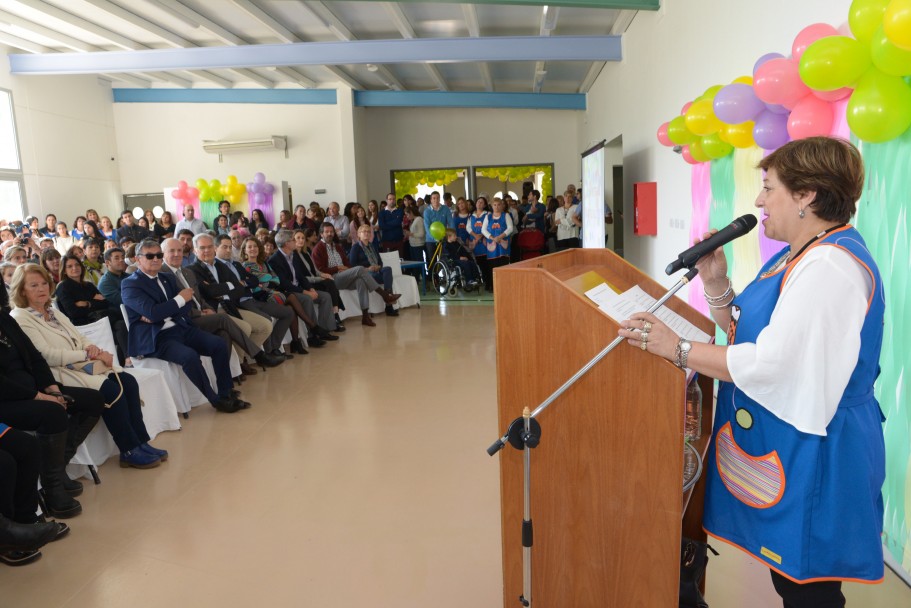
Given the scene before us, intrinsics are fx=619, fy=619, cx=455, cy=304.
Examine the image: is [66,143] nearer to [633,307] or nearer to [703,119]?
[703,119]

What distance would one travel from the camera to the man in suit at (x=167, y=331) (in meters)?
3.84

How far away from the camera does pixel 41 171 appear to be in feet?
33.1

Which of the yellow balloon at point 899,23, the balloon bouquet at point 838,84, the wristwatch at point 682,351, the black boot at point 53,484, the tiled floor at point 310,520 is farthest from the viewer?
the black boot at point 53,484

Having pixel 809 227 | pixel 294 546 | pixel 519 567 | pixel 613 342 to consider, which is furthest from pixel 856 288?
pixel 294 546

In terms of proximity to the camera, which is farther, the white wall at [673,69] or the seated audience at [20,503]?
the white wall at [673,69]

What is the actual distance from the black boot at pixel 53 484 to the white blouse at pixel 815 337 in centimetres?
286

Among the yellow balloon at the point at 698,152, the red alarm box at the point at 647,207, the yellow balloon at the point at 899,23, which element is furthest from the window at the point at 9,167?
the yellow balloon at the point at 899,23

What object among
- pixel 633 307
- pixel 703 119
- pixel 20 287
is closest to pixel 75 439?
pixel 20 287

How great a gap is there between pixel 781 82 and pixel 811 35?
0.19 metres

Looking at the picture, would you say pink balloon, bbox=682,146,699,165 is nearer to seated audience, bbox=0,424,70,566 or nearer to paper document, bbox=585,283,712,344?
paper document, bbox=585,283,712,344

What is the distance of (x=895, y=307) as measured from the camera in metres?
2.15

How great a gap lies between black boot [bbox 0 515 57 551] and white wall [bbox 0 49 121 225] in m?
9.32

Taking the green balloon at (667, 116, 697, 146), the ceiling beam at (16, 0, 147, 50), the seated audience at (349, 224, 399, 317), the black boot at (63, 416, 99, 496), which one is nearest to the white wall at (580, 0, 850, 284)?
the green balloon at (667, 116, 697, 146)

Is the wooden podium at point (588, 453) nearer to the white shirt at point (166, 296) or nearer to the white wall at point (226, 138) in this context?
the white shirt at point (166, 296)
